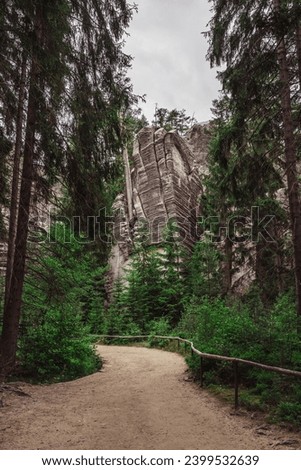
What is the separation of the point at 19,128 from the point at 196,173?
3005 centimetres

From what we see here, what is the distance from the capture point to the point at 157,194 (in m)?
33.5

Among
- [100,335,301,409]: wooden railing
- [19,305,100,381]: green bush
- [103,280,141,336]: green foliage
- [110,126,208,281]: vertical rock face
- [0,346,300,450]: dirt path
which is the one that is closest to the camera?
[0,346,300,450]: dirt path

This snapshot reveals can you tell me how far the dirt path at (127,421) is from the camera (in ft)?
15.7

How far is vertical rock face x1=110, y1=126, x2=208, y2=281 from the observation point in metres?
32.7

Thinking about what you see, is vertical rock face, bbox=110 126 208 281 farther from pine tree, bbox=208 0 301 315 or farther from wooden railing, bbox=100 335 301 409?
pine tree, bbox=208 0 301 315

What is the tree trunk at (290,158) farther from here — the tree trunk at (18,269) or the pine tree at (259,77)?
the tree trunk at (18,269)

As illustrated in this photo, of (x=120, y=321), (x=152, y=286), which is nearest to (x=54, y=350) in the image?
(x=120, y=321)

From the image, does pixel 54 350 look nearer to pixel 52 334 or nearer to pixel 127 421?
pixel 52 334

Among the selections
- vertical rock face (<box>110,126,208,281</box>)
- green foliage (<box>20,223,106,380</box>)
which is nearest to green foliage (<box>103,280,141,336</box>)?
vertical rock face (<box>110,126,208,281</box>)

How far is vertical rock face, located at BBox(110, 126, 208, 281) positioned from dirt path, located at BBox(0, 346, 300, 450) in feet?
79.0

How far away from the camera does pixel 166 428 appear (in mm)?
5434

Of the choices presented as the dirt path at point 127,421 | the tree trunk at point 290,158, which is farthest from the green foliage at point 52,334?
the tree trunk at point 290,158

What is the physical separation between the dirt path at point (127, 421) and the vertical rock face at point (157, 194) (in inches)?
948
